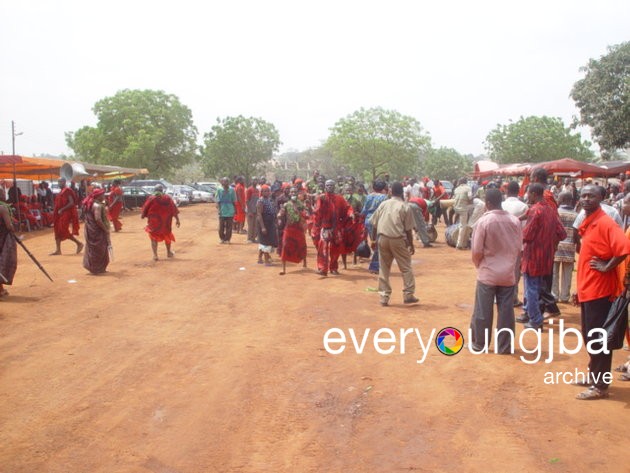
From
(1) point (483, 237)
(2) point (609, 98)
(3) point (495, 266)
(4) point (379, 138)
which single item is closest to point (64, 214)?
(1) point (483, 237)

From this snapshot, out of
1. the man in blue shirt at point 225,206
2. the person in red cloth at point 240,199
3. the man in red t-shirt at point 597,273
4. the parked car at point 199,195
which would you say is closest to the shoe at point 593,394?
the man in red t-shirt at point 597,273

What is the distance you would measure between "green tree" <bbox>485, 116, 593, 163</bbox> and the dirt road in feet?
175

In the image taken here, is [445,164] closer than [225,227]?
No

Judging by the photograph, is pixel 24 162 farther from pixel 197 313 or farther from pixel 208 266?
pixel 197 313

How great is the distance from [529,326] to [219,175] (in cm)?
4883

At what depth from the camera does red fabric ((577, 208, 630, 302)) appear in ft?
15.8

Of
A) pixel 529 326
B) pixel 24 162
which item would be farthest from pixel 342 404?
pixel 24 162

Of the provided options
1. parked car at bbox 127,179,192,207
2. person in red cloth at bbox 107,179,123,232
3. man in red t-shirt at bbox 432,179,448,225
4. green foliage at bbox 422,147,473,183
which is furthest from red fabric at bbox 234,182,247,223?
green foliage at bbox 422,147,473,183

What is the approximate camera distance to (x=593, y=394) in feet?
16.3

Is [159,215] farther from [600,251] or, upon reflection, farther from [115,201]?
[600,251]

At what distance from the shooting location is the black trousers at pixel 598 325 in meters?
4.93

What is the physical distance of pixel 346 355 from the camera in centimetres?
625

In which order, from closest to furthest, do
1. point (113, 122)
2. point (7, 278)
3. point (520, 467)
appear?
point (520, 467), point (7, 278), point (113, 122)

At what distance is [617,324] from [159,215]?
1003 cm
